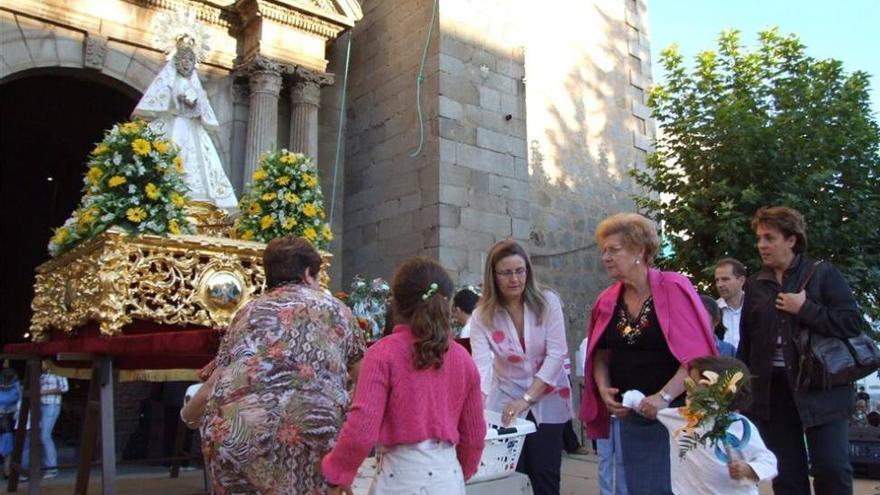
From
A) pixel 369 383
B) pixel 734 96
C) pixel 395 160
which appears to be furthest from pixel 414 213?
pixel 369 383

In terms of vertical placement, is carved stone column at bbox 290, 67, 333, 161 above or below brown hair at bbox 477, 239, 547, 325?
above

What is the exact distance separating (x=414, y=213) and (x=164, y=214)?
4774mm

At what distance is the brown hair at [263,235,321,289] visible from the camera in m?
3.13

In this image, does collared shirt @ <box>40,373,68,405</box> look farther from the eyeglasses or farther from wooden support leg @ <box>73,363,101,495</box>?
the eyeglasses

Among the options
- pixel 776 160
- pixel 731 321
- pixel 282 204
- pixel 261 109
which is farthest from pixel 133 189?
pixel 776 160

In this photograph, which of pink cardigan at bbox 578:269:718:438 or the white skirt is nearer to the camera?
the white skirt

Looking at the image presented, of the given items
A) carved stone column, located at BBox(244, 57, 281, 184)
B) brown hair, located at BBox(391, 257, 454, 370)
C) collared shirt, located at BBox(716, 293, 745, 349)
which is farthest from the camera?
carved stone column, located at BBox(244, 57, 281, 184)

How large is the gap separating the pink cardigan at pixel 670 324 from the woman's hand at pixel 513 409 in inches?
12.6

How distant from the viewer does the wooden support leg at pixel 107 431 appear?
191 inches

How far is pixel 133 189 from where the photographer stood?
18.3ft

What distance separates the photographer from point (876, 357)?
12.0 feet

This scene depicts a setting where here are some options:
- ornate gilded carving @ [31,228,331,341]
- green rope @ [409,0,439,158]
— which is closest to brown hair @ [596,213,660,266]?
ornate gilded carving @ [31,228,331,341]

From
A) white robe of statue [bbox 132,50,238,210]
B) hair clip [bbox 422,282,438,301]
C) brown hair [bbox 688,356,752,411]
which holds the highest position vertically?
white robe of statue [bbox 132,50,238,210]

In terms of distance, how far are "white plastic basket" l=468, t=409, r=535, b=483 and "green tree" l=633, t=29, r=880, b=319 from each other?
8.14 metres
